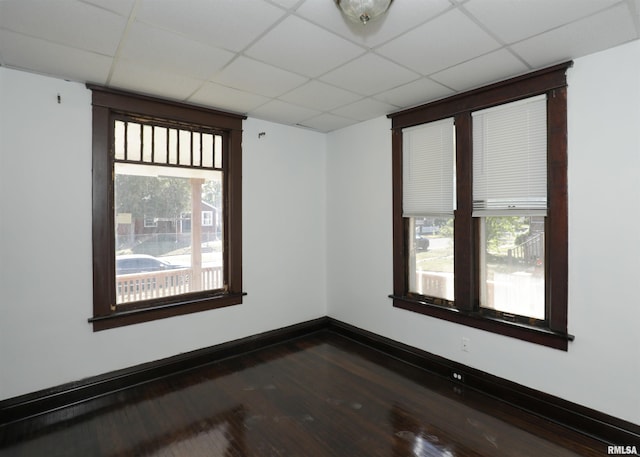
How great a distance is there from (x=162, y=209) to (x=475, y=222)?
10.4ft

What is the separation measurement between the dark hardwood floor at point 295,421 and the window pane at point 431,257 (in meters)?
0.88

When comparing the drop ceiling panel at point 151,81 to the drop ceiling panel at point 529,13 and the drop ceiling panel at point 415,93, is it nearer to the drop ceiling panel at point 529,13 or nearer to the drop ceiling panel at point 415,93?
the drop ceiling panel at point 415,93

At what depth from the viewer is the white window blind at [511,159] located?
9.07 ft

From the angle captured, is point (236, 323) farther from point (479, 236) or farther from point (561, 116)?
point (561, 116)

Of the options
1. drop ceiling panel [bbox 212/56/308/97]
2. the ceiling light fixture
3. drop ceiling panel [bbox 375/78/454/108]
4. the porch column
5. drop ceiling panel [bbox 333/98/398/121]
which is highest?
drop ceiling panel [bbox 333/98/398/121]

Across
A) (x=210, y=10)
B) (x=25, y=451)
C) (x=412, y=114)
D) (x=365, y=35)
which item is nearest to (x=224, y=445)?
(x=25, y=451)

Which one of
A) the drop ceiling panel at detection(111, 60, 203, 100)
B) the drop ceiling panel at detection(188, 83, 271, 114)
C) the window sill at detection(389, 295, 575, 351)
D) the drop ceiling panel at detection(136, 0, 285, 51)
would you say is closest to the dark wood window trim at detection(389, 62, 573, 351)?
the window sill at detection(389, 295, 575, 351)

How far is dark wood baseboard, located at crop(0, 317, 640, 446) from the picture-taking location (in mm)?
2439

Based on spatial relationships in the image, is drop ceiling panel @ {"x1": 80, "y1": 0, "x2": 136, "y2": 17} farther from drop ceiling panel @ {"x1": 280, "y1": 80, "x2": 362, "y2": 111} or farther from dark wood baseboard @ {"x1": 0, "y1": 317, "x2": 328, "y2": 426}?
dark wood baseboard @ {"x1": 0, "y1": 317, "x2": 328, "y2": 426}

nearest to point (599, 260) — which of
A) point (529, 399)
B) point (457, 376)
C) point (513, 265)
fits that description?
point (513, 265)

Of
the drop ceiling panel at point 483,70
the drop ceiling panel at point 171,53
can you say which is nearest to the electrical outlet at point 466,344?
the drop ceiling panel at point 483,70

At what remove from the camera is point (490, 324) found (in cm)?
304

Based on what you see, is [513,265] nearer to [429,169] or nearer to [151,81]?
[429,169]

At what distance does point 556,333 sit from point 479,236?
1.02 m
